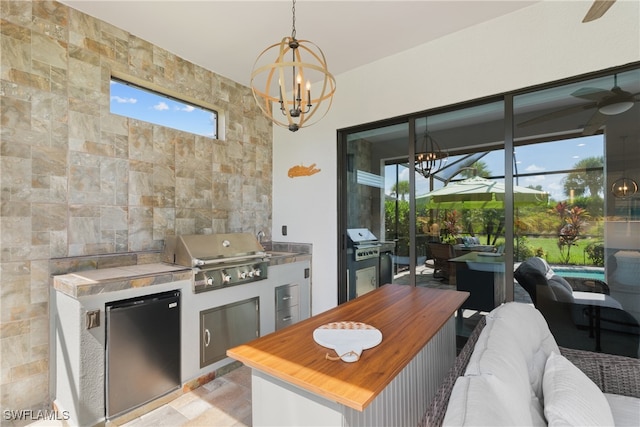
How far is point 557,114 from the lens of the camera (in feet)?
7.47

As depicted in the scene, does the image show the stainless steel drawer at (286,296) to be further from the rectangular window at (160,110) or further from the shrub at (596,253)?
the shrub at (596,253)

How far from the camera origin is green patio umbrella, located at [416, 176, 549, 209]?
2.38m

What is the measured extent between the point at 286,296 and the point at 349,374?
7.59ft

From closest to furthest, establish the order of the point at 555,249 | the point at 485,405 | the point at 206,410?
the point at 485,405, the point at 206,410, the point at 555,249

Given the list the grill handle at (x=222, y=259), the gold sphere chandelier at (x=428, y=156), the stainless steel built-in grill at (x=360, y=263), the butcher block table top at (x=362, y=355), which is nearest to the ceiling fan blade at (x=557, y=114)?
the gold sphere chandelier at (x=428, y=156)

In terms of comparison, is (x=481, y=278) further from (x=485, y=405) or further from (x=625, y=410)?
(x=485, y=405)

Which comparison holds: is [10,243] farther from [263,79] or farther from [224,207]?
[263,79]

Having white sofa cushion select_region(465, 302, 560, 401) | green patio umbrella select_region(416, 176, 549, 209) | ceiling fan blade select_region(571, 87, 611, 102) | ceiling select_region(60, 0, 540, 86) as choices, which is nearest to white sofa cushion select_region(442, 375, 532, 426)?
white sofa cushion select_region(465, 302, 560, 401)

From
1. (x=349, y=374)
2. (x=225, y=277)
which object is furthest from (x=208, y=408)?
(x=349, y=374)

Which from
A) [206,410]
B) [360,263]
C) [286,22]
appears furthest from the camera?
[360,263]

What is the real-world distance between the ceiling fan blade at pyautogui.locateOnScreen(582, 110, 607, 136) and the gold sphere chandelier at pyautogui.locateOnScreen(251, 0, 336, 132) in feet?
6.12

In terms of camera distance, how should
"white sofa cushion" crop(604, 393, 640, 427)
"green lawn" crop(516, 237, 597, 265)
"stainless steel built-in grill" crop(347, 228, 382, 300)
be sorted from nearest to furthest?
1. "white sofa cushion" crop(604, 393, 640, 427)
2. "green lawn" crop(516, 237, 597, 265)
3. "stainless steel built-in grill" crop(347, 228, 382, 300)

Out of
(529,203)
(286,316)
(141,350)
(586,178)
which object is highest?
(586,178)

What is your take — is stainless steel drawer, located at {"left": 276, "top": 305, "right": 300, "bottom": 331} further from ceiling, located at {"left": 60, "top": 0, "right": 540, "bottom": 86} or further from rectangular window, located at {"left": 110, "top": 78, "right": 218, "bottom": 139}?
ceiling, located at {"left": 60, "top": 0, "right": 540, "bottom": 86}
